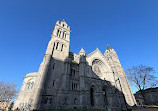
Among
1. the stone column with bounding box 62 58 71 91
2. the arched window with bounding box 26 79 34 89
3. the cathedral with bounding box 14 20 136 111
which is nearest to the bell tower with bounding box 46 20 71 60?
the cathedral with bounding box 14 20 136 111

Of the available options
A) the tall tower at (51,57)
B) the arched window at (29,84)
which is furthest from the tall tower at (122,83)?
the arched window at (29,84)

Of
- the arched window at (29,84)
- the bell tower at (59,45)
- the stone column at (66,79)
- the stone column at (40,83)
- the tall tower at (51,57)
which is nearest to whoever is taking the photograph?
the stone column at (40,83)

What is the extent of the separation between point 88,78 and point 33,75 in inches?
829

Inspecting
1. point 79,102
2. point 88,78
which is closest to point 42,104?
point 79,102

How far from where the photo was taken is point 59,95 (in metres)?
18.1

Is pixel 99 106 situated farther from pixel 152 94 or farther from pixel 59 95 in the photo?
pixel 152 94

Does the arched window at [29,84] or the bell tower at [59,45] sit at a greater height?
the bell tower at [59,45]

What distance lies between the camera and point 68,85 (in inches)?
799

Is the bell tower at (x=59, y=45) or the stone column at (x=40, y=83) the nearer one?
the stone column at (x=40, y=83)

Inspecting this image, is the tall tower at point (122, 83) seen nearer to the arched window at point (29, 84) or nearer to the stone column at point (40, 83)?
the stone column at point (40, 83)

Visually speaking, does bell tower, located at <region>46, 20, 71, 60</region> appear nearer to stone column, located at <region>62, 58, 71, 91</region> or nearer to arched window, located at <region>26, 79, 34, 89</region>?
stone column, located at <region>62, 58, 71, 91</region>

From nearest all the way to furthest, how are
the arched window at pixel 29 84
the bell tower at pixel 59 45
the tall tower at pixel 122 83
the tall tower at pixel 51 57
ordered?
the tall tower at pixel 51 57
the bell tower at pixel 59 45
the arched window at pixel 29 84
the tall tower at pixel 122 83

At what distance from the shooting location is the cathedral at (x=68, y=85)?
17.7 meters

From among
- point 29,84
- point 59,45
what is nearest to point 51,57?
point 59,45
